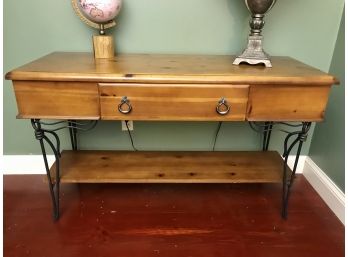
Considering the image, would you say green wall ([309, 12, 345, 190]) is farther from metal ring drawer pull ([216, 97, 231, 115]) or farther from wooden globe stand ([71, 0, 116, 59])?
wooden globe stand ([71, 0, 116, 59])

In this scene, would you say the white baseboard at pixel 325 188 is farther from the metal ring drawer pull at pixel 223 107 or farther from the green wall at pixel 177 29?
the metal ring drawer pull at pixel 223 107

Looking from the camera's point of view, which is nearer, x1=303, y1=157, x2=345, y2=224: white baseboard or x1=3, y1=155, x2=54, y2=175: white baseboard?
x1=303, y1=157, x2=345, y2=224: white baseboard

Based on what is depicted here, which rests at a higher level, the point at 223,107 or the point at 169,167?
the point at 223,107

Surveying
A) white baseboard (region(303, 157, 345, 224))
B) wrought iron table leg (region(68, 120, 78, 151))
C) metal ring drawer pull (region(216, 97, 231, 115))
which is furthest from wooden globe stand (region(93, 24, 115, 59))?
white baseboard (region(303, 157, 345, 224))

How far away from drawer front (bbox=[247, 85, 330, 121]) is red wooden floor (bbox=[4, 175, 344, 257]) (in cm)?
58

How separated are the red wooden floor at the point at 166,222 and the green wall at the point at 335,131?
19 centimetres

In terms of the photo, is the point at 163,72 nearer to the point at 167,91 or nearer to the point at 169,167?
the point at 167,91

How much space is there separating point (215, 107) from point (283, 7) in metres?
0.76

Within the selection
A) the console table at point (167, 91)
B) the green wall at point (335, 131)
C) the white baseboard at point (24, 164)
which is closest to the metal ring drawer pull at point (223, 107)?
the console table at point (167, 91)

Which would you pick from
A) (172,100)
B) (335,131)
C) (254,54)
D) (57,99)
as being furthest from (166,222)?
(335,131)

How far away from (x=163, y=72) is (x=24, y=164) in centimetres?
115

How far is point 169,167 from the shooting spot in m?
1.51

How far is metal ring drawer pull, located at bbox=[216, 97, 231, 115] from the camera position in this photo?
110 centimetres

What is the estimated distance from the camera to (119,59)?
52.3 inches
